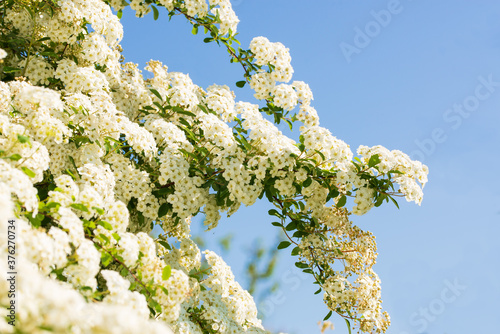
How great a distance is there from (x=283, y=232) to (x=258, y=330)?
106 centimetres

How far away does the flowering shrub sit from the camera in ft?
11.4

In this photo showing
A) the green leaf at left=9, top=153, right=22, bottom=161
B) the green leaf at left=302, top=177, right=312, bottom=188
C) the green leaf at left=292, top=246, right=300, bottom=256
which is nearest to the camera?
the green leaf at left=9, top=153, right=22, bottom=161

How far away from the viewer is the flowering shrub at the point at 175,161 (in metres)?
3.49

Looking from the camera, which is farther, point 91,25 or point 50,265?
point 91,25

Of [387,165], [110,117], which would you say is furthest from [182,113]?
[387,165]

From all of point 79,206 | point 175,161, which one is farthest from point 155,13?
point 79,206

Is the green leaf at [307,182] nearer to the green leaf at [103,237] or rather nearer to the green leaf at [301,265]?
the green leaf at [301,265]

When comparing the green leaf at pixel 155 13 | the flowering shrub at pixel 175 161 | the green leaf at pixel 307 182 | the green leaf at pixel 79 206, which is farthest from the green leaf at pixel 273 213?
the green leaf at pixel 155 13

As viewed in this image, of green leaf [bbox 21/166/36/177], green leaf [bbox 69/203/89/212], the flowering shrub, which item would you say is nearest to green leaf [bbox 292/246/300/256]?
the flowering shrub

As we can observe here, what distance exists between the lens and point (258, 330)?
16.2 feet

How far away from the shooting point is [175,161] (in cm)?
462

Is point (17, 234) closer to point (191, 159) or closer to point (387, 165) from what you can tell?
point (191, 159)

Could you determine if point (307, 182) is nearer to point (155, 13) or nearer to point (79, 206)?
point (79, 206)

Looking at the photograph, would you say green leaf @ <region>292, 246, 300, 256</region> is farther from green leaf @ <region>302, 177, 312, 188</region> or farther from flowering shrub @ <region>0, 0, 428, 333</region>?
green leaf @ <region>302, 177, 312, 188</region>
